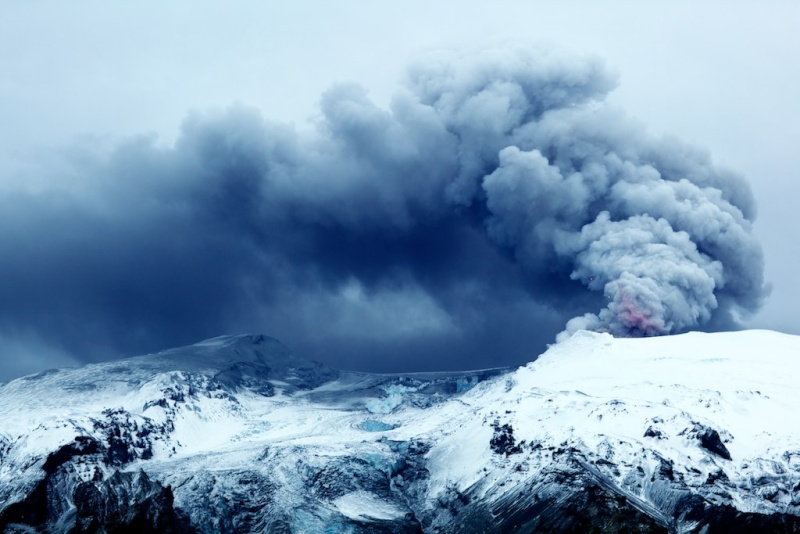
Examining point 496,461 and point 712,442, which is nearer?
point 712,442

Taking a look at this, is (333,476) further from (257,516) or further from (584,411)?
(584,411)

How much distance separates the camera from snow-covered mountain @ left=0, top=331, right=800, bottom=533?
357 feet

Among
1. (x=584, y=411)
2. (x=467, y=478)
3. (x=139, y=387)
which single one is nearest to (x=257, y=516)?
(x=467, y=478)

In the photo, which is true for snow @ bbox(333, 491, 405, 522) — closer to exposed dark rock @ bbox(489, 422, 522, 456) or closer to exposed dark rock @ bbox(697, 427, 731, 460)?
exposed dark rock @ bbox(489, 422, 522, 456)

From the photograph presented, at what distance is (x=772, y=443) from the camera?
120 meters

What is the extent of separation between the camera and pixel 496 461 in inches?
5020

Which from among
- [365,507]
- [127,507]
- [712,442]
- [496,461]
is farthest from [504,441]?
[127,507]

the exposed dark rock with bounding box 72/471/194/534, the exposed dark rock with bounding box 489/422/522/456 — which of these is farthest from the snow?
the exposed dark rock with bounding box 72/471/194/534

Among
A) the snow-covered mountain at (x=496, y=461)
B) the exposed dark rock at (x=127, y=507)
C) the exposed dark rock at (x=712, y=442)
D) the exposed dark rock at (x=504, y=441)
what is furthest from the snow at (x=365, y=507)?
the exposed dark rock at (x=712, y=442)

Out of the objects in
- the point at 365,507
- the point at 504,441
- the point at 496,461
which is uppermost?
the point at 504,441

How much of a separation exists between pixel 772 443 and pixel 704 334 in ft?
186

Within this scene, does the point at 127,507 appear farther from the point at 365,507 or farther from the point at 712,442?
the point at 712,442

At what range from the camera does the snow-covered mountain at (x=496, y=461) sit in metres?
109

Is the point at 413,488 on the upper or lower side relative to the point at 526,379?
lower
